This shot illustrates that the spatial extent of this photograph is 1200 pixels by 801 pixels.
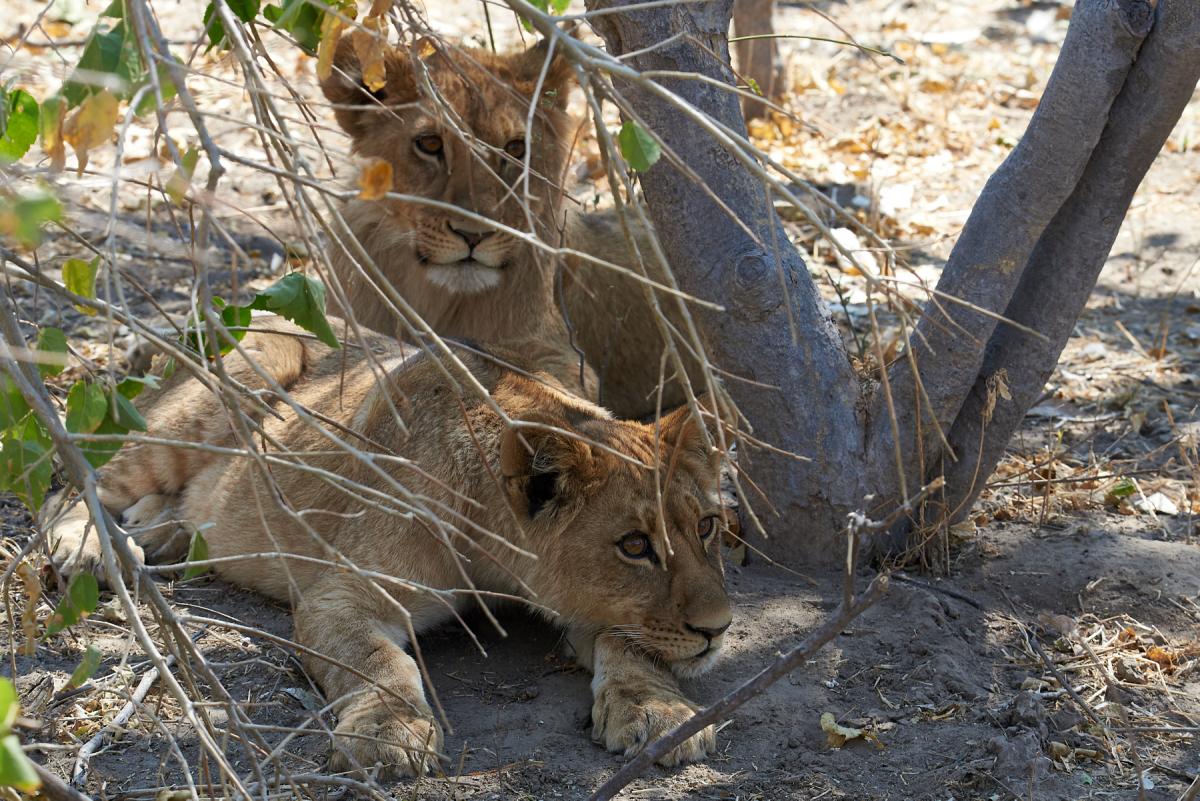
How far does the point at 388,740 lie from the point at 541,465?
84cm

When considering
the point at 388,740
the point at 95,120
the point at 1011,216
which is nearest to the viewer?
the point at 95,120

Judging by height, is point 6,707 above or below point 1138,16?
below

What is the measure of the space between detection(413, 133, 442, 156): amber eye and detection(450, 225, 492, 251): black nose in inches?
12.9

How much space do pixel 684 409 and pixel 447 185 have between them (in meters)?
1.56

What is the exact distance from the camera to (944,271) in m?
4.11

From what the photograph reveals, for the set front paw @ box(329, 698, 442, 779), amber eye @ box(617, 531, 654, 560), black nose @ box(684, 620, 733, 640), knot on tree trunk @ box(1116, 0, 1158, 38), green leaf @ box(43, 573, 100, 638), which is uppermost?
knot on tree trunk @ box(1116, 0, 1158, 38)

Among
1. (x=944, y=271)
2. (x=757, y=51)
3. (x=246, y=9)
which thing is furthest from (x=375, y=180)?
(x=757, y=51)

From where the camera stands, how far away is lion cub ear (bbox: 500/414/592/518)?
3436 mm

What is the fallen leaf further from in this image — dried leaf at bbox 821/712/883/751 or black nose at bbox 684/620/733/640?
black nose at bbox 684/620/733/640

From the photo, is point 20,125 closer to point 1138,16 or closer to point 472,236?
point 472,236

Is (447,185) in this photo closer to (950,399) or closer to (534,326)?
(534,326)

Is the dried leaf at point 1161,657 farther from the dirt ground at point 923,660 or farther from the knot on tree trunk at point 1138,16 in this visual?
the knot on tree trunk at point 1138,16

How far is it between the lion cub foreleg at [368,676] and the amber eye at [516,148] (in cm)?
188

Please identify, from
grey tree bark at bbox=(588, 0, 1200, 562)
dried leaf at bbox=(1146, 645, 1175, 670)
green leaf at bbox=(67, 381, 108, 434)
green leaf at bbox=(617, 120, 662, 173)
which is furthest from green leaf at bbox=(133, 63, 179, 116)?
dried leaf at bbox=(1146, 645, 1175, 670)
